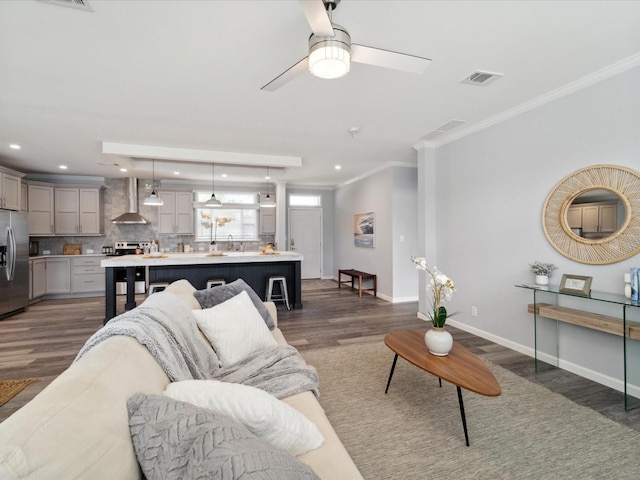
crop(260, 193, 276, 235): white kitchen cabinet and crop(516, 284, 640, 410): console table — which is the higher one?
crop(260, 193, 276, 235): white kitchen cabinet

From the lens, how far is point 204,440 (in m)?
0.76

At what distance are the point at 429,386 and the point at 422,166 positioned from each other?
3240 millimetres

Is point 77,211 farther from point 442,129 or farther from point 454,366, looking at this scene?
point 454,366

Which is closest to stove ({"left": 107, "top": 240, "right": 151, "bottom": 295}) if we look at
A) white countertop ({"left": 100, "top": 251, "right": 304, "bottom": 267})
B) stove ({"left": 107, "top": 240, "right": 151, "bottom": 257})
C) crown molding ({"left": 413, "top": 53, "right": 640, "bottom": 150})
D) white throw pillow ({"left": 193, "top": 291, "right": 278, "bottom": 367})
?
stove ({"left": 107, "top": 240, "right": 151, "bottom": 257})

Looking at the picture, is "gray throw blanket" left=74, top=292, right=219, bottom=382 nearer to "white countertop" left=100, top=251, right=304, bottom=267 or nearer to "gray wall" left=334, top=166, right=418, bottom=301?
"white countertop" left=100, top=251, right=304, bottom=267

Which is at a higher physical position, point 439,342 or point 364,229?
point 364,229

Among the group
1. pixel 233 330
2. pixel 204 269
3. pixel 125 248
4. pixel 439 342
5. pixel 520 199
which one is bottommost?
pixel 439 342

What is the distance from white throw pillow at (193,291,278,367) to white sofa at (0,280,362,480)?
0.78 m

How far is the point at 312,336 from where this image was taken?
4.01 metres

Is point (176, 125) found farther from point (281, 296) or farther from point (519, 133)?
point (519, 133)

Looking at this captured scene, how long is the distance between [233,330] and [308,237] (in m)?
6.68

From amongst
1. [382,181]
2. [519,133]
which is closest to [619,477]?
[519,133]

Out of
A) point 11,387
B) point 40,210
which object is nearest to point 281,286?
point 11,387

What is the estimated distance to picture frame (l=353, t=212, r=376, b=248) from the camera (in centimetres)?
669
